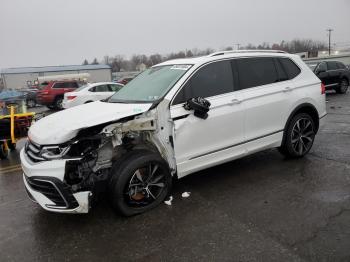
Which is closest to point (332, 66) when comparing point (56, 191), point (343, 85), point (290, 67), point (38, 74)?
point (343, 85)

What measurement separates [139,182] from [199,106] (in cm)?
119

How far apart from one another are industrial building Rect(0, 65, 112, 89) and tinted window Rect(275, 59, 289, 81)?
53168 mm

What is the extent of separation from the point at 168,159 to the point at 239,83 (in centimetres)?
158

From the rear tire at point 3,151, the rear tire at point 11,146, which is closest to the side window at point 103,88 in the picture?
the rear tire at point 11,146

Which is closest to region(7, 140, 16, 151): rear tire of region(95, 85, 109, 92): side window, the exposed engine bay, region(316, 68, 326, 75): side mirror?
the exposed engine bay

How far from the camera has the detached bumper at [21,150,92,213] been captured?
3.49 meters

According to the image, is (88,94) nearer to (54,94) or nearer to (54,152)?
(54,94)

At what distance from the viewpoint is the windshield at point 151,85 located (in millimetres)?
4381

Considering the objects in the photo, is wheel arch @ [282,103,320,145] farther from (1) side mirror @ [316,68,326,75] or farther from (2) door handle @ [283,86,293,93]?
(1) side mirror @ [316,68,326,75]

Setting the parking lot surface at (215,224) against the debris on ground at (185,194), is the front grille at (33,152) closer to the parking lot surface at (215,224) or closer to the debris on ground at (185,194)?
the parking lot surface at (215,224)

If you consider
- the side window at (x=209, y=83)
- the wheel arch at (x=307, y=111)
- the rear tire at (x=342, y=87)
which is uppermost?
the side window at (x=209, y=83)

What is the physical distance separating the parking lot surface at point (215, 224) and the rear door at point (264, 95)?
71 cm

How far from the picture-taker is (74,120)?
3.90 m

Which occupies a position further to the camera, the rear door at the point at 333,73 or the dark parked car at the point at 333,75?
the rear door at the point at 333,73
